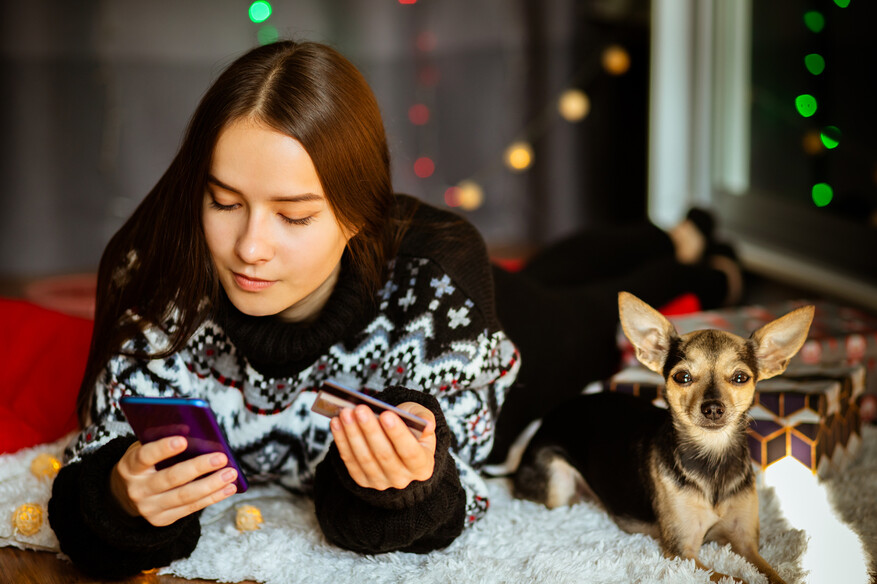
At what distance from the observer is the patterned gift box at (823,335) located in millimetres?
1386

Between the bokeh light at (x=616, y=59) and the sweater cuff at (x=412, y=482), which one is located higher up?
the bokeh light at (x=616, y=59)

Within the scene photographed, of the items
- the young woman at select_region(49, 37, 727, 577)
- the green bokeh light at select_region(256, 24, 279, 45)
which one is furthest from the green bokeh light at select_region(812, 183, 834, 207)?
the green bokeh light at select_region(256, 24, 279, 45)

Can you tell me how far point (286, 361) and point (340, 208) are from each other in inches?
8.3

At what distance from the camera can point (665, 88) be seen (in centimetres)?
256

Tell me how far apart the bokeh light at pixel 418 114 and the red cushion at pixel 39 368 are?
6.02 ft

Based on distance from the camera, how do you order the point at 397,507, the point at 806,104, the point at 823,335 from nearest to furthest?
the point at 397,507
the point at 823,335
the point at 806,104

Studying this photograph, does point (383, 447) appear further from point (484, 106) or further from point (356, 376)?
point (484, 106)

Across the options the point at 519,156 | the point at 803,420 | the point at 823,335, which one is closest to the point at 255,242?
the point at 803,420

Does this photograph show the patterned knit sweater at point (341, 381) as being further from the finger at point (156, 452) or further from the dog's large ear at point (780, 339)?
the dog's large ear at point (780, 339)

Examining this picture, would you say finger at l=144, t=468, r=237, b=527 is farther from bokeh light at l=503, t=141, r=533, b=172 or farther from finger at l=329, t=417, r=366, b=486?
bokeh light at l=503, t=141, r=533, b=172

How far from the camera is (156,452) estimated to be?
83cm

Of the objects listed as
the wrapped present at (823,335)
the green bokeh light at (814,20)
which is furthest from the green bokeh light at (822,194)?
the wrapped present at (823,335)

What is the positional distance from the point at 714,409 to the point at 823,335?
0.73m

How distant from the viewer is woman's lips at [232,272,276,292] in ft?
3.09
